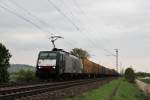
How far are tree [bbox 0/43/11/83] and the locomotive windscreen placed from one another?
3.44m

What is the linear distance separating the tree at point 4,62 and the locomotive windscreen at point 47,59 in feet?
11.3

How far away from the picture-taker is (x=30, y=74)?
50531mm

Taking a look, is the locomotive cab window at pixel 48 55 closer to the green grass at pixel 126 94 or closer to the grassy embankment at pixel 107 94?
the grassy embankment at pixel 107 94

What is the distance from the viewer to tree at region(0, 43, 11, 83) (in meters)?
35.1

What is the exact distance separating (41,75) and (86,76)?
27157mm

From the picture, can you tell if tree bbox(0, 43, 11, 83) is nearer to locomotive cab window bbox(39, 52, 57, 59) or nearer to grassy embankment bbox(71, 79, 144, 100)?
locomotive cab window bbox(39, 52, 57, 59)

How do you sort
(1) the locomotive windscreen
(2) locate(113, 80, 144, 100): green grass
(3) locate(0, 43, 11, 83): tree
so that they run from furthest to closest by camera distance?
1. (1) the locomotive windscreen
2. (3) locate(0, 43, 11, 83): tree
3. (2) locate(113, 80, 144, 100): green grass

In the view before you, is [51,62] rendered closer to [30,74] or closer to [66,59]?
[66,59]

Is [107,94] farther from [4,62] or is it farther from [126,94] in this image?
[4,62]

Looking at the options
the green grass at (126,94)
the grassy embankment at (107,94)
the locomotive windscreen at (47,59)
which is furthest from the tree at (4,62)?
the green grass at (126,94)

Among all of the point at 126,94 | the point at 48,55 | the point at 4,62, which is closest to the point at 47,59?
the point at 48,55

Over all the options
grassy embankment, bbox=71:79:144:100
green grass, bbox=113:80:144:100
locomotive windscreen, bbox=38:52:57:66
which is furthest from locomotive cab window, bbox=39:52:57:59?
green grass, bbox=113:80:144:100

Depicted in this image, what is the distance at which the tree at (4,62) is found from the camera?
115ft

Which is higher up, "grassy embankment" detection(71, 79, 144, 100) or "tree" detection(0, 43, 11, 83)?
"tree" detection(0, 43, 11, 83)
